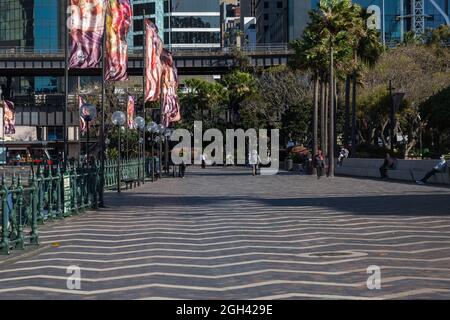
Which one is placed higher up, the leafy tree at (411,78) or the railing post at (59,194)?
the leafy tree at (411,78)

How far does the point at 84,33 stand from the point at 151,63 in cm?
1458

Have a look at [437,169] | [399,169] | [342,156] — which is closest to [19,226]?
[437,169]

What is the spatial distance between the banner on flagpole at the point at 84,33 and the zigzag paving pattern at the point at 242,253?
14.2 ft

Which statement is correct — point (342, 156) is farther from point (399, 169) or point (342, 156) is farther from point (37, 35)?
point (37, 35)

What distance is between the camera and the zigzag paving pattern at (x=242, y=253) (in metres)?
11.3

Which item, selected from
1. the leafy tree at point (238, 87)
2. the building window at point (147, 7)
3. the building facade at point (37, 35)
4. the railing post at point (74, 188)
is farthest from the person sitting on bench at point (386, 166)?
the building window at point (147, 7)

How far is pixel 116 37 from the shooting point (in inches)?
1166

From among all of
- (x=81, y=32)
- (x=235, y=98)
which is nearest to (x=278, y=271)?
(x=81, y=32)

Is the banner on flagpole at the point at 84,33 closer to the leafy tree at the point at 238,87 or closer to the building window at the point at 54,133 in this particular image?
the leafy tree at the point at 238,87

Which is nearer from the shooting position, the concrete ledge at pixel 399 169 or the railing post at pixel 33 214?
the railing post at pixel 33 214

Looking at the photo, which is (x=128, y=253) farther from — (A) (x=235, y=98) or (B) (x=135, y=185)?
(A) (x=235, y=98)

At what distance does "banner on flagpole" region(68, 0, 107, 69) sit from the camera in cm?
2519

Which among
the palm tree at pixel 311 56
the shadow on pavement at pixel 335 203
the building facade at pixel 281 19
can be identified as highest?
the building facade at pixel 281 19

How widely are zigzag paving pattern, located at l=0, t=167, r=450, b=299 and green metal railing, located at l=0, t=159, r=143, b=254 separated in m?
0.43
